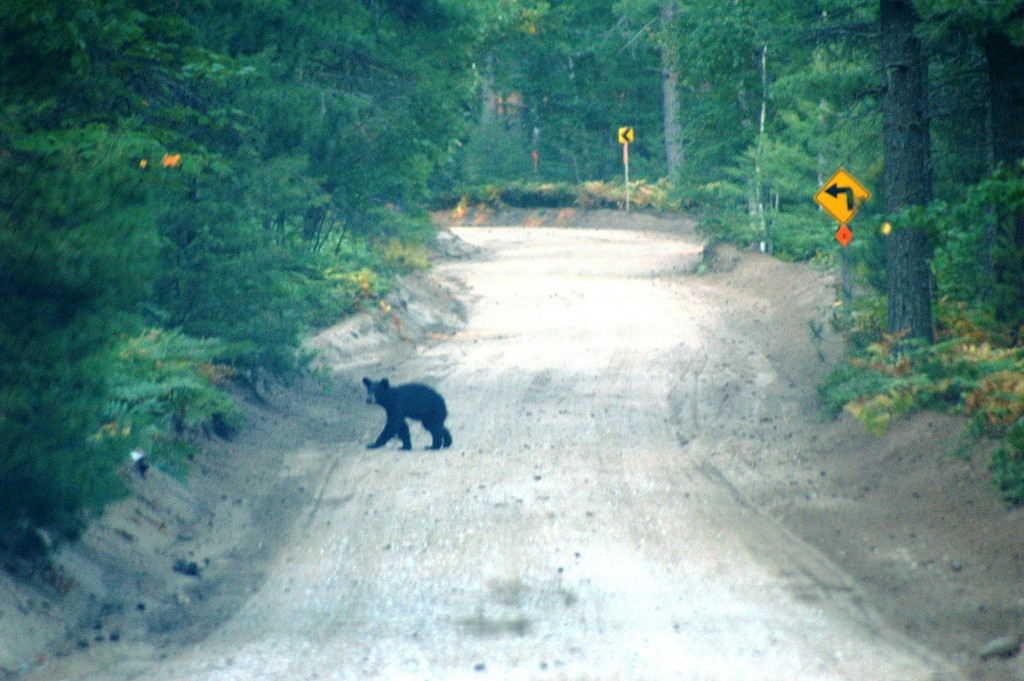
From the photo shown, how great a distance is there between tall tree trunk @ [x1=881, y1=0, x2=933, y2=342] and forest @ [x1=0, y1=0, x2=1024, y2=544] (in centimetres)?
4

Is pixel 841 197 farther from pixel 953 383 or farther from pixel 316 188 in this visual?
pixel 316 188

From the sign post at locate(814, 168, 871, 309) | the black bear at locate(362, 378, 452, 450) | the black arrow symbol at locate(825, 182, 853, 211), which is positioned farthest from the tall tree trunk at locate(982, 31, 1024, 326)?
the black bear at locate(362, 378, 452, 450)

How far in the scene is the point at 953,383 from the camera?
1075 cm

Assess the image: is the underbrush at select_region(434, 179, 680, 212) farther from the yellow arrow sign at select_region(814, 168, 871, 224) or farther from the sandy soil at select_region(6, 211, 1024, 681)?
the sandy soil at select_region(6, 211, 1024, 681)

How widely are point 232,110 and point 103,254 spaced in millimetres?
5084

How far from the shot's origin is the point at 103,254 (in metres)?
7.24

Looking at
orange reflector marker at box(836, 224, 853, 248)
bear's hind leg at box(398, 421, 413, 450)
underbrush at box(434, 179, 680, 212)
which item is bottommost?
bear's hind leg at box(398, 421, 413, 450)

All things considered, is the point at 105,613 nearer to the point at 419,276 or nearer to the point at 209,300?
the point at 209,300

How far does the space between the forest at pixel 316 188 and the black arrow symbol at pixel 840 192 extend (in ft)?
2.35

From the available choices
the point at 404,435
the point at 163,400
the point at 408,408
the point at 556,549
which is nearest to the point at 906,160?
the point at 408,408

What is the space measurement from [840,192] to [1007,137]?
3.62 metres

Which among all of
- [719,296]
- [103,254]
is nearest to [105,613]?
[103,254]

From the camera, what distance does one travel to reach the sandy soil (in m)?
6.65

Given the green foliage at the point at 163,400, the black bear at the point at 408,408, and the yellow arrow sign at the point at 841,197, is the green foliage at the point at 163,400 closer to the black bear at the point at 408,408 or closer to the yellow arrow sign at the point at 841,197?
the black bear at the point at 408,408
